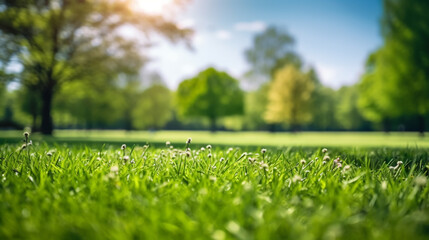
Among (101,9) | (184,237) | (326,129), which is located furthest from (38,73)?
(326,129)

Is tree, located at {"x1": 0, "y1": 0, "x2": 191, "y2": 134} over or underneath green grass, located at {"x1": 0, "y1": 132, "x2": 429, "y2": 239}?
over

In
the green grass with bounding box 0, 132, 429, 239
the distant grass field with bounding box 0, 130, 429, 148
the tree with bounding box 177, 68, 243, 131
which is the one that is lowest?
the distant grass field with bounding box 0, 130, 429, 148

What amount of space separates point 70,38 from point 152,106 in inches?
1092

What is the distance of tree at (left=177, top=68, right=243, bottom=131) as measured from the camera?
40906 mm

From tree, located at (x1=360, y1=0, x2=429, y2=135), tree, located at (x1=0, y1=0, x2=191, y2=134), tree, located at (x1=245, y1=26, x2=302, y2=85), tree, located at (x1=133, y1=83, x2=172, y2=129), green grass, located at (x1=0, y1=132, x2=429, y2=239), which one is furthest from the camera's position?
tree, located at (x1=133, y1=83, x2=172, y2=129)

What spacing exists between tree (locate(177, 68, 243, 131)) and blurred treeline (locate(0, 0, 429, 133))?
0.47ft

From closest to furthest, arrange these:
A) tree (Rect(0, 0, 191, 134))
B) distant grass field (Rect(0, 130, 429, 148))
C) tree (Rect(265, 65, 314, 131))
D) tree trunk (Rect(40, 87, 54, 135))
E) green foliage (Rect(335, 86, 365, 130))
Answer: distant grass field (Rect(0, 130, 429, 148)) < tree (Rect(0, 0, 191, 134)) < tree trunk (Rect(40, 87, 54, 135)) < tree (Rect(265, 65, 314, 131)) < green foliage (Rect(335, 86, 365, 130))

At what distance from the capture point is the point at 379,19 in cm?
2317

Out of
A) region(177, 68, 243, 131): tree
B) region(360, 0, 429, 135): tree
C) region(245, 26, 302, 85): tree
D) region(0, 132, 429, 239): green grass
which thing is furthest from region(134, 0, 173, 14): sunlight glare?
region(177, 68, 243, 131): tree

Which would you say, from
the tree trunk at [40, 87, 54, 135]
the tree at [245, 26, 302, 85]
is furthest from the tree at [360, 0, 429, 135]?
the tree trunk at [40, 87, 54, 135]

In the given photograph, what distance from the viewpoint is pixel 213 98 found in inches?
1623

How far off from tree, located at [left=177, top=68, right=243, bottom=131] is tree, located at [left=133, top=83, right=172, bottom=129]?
3.41 metres

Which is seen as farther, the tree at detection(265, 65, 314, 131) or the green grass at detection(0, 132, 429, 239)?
the tree at detection(265, 65, 314, 131)

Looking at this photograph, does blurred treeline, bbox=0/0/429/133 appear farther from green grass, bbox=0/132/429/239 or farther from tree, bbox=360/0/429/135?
green grass, bbox=0/132/429/239
